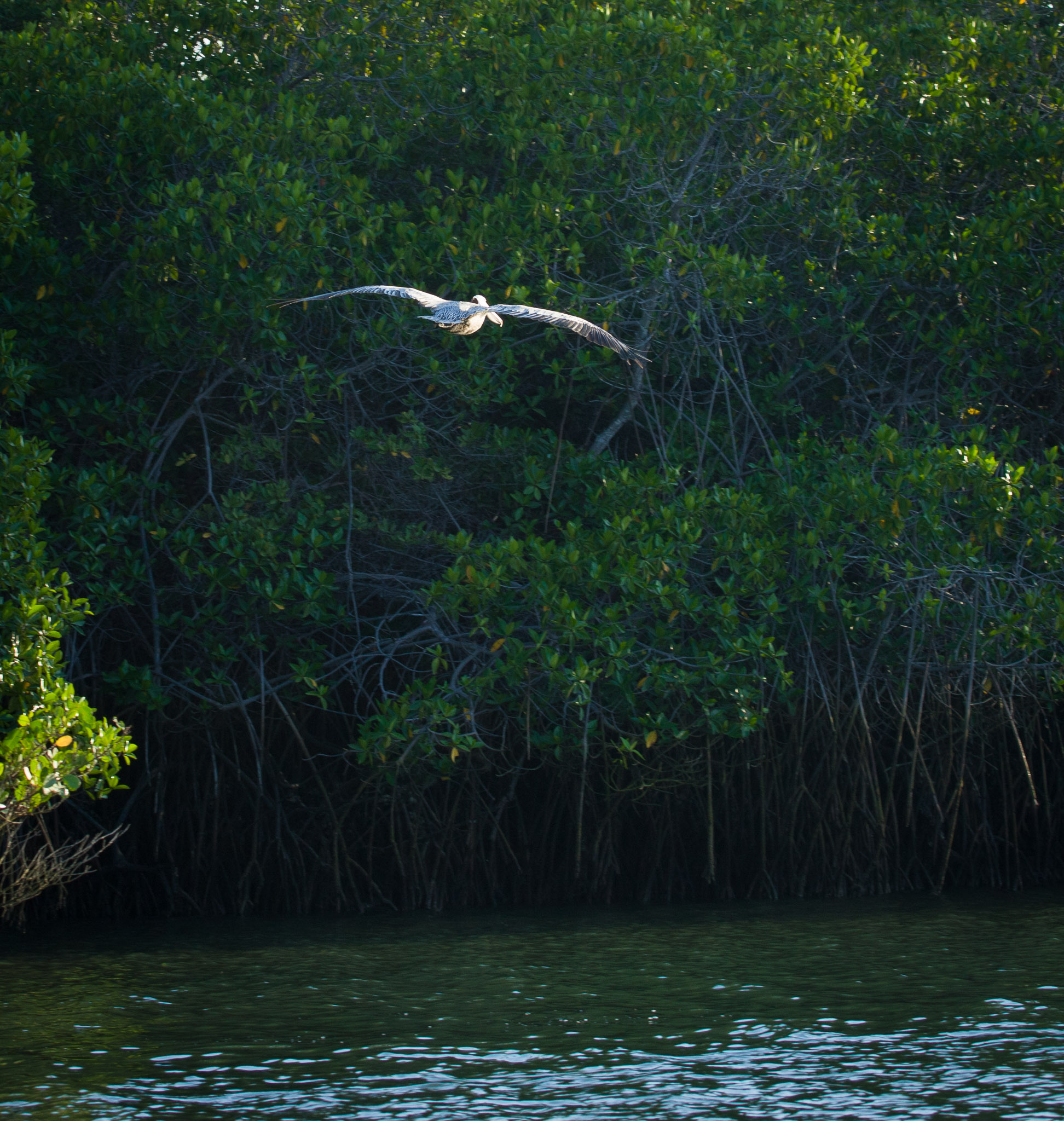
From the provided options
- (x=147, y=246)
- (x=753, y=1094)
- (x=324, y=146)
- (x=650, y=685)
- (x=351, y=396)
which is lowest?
(x=753, y=1094)

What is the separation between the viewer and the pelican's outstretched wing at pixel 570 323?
6.29 m

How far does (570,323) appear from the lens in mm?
6414

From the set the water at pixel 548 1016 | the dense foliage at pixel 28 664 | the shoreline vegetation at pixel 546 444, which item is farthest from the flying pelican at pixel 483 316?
the water at pixel 548 1016

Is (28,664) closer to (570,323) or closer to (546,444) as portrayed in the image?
(570,323)

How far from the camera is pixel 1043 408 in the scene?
8617mm

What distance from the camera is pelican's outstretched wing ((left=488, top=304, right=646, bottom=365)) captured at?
6.29 metres

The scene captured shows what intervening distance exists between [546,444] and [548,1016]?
10.7 feet

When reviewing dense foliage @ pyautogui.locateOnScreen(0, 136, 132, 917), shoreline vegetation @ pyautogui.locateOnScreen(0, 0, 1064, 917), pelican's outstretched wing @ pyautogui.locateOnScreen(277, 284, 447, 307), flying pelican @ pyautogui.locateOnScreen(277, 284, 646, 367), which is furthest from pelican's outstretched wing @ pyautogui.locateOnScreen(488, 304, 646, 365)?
dense foliage @ pyautogui.locateOnScreen(0, 136, 132, 917)

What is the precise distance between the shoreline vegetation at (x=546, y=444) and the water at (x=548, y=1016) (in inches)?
25.0

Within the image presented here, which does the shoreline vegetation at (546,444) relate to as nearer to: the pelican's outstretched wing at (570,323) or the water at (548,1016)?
the water at (548,1016)

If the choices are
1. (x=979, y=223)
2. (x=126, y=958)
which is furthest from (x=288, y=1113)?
(x=979, y=223)

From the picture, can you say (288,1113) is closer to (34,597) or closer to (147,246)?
(34,597)

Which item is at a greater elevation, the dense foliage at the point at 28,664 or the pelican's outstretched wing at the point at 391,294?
the pelican's outstretched wing at the point at 391,294

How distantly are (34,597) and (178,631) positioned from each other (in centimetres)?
137
